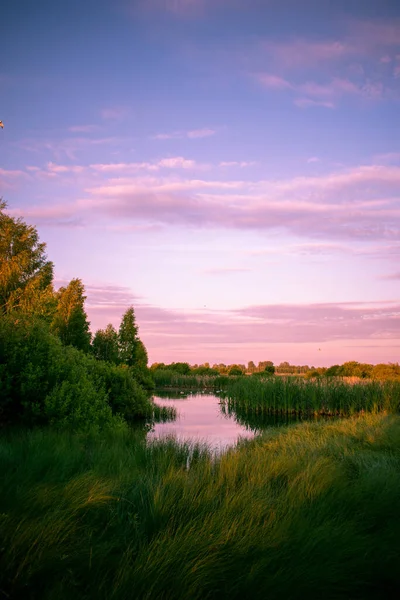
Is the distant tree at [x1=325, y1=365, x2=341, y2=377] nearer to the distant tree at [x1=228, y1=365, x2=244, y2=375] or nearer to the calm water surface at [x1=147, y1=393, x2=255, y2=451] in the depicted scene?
the distant tree at [x1=228, y1=365, x2=244, y2=375]

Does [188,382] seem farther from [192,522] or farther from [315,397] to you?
[192,522]

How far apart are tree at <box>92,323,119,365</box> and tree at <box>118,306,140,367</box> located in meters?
0.51

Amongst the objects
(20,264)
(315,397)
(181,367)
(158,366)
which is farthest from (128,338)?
(158,366)

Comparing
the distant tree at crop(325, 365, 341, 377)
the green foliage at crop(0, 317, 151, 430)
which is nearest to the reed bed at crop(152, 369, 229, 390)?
the distant tree at crop(325, 365, 341, 377)

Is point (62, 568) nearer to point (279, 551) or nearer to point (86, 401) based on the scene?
point (279, 551)

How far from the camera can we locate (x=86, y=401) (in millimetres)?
12367

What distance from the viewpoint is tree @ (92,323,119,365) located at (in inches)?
1707

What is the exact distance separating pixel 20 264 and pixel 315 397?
20291 millimetres

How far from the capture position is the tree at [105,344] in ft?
142

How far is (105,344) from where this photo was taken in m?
44.0

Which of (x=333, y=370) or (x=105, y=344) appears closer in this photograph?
(x=105, y=344)

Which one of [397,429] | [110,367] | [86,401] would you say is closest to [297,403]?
[110,367]

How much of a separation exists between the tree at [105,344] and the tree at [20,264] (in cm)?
1204

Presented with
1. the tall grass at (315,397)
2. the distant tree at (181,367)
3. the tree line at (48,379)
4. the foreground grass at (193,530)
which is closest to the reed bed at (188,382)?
the distant tree at (181,367)
